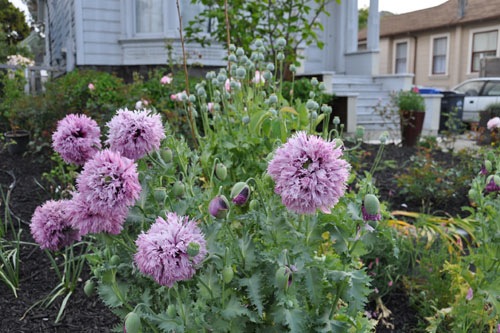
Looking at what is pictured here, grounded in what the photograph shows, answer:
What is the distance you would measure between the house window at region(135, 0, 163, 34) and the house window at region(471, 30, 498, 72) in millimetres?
14634

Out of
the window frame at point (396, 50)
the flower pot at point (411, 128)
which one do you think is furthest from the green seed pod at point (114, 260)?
the window frame at point (396, 50)

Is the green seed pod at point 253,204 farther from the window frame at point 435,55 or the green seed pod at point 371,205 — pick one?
the window frame at point 435,55

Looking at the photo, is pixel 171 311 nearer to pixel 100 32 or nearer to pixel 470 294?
pixel 470 294

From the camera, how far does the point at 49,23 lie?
17.6 m

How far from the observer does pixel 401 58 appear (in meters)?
24.2

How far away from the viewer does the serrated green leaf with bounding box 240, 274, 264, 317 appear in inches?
50.6

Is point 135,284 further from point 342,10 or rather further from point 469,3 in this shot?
point 469,3

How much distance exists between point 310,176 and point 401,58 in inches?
973

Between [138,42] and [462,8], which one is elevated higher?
[462,8]

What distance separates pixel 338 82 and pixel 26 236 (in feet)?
30.1

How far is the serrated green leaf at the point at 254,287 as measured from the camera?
129cm

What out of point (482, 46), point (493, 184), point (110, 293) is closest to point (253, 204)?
point (110, 293)

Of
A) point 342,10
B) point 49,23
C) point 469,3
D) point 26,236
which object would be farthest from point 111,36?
point 469,3

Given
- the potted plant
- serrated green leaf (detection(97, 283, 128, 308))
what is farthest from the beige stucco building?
serrated green leaf (detection(97, 283, 128, 308))
